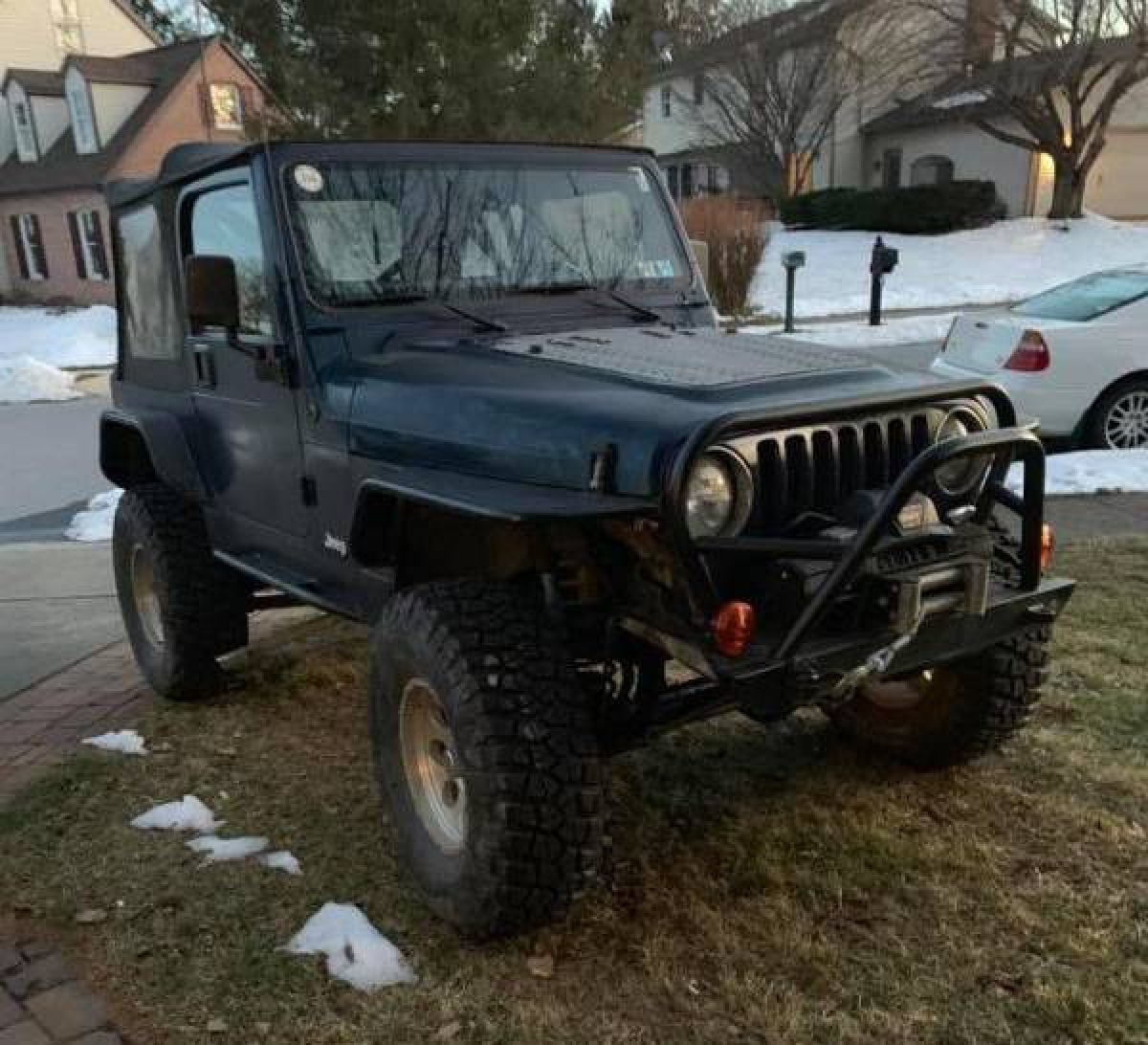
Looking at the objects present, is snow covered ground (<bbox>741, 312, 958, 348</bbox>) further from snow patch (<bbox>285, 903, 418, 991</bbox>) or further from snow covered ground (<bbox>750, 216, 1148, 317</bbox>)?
snow patch (<bbox>285, 903, 418, 991</bbox>)

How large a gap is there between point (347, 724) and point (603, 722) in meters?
1.58

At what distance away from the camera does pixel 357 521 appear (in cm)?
312

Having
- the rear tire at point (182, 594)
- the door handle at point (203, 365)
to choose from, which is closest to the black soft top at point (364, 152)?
the door handle at point (203, 365)

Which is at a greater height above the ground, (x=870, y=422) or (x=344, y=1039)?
(x=870, y=422)

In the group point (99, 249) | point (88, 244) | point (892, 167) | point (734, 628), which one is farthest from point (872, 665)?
point (892, 167)

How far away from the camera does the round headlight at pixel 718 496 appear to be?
8.19 ft

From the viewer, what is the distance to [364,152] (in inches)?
143

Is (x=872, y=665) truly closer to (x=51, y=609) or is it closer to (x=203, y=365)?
(x=203, y=365)

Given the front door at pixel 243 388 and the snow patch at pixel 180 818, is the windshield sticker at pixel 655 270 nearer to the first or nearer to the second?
the front door at pixel 243 388

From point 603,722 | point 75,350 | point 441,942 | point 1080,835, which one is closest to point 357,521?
point 603,722

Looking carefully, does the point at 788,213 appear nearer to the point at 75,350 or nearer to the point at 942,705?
the point at 75,350

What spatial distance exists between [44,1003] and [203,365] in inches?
86.1

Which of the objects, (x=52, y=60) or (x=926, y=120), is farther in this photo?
(x=926, y=120)

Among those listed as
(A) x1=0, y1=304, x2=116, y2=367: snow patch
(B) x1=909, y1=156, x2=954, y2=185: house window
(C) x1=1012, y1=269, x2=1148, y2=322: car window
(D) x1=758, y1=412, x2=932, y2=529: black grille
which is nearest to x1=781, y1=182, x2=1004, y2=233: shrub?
(B) x1=909, y1=156, x2=954, y2=185: house window
